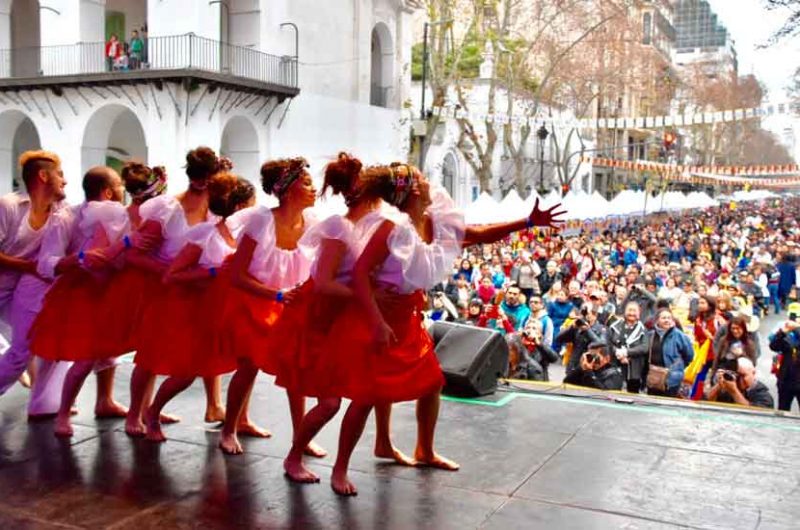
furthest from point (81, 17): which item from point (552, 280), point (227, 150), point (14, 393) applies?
point (14, 393)

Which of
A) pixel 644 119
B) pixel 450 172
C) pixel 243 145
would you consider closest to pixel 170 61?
pixel 243 145

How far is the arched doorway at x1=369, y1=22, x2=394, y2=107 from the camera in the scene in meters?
28.9

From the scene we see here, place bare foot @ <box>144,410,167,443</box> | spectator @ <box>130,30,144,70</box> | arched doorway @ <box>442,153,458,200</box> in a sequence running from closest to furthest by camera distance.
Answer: bare foot @ <box>144,410,167,443</box> < spectator @ <box>130,30,144,70</box> < arched doorway @ <box>442,153,458,200</box>

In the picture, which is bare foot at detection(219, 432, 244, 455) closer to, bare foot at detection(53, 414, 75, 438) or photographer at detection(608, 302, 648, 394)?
bare foot at detection(53, 414, 75, 438)

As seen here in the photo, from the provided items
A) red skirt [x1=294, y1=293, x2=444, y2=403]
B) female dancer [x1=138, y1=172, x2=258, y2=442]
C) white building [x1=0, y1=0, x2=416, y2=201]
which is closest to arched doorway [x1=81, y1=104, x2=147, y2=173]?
white building [x1=0, y1=0, x2=416, y2=201]

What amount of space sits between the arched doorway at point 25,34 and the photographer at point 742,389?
2199 centimetres

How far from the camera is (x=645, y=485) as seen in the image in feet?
15.8

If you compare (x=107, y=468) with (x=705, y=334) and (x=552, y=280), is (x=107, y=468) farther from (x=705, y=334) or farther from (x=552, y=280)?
(x=552, y=280)

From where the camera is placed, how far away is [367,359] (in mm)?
4457

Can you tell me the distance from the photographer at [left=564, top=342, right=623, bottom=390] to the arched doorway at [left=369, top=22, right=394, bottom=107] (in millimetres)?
20700

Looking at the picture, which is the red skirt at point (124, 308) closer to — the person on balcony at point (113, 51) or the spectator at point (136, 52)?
the spectator at point (136, 52)

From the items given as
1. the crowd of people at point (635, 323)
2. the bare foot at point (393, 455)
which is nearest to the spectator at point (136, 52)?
the crowd of people at point (635, 323)

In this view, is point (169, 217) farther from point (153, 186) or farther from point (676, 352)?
point (676, 352)

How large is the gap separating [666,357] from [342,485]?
5.84m
